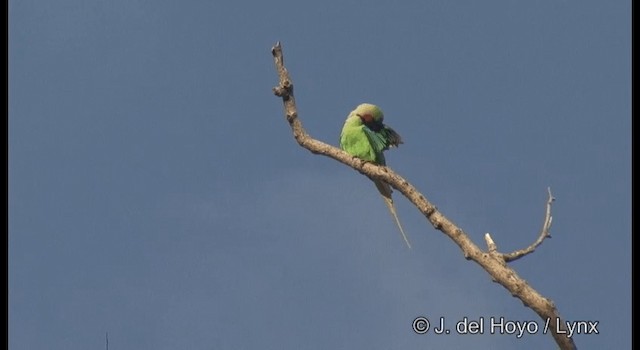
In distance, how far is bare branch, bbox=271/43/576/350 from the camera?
770 cm

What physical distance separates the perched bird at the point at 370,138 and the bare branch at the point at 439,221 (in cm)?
25

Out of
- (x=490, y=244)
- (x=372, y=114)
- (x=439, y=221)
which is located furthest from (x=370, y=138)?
(x=490, y=244)

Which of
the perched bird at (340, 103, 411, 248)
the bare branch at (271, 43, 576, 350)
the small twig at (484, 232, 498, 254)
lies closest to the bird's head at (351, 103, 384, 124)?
the perched bird at (340, 103, 411, 248)

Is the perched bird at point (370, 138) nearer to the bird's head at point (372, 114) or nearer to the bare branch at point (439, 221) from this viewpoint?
the bird's head at point (372, 114)

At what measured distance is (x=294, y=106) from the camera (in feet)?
30.1

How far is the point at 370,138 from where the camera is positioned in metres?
9.78

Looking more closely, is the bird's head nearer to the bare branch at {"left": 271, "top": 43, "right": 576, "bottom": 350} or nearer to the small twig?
the bare branch at {"left": 271, "top": 43, "right": 576, "bottom": 350}

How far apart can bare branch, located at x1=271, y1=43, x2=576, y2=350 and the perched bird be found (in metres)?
0.25

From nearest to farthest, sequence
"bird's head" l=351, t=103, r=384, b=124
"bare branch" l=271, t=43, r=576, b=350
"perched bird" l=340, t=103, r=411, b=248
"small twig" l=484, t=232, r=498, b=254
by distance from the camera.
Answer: "bare branch" l=271, t=43, r=576, b=350, "small twig" l=484, t=232, r=498, b=254, "perched bird" l=340, t=103, r=411, b=248, "bird's head" l=351, t=103, r=384, b=124

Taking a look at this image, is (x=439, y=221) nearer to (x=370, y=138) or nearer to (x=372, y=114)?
(x=370, y=138)

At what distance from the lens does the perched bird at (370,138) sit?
31.0 ft
